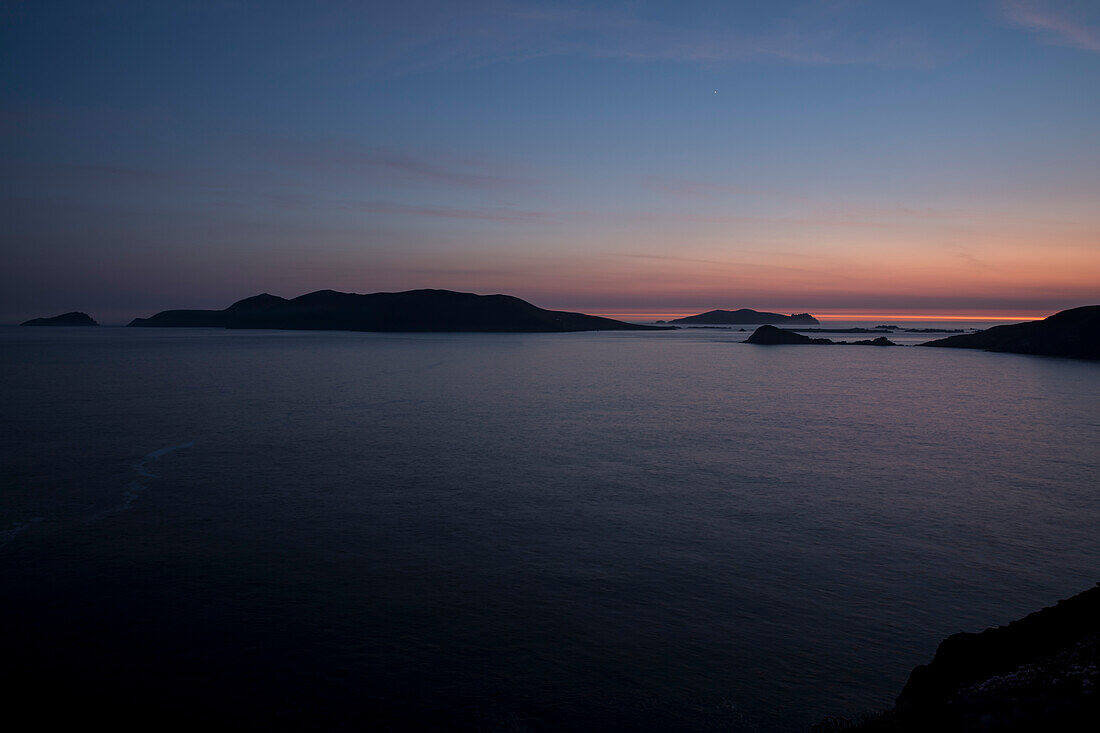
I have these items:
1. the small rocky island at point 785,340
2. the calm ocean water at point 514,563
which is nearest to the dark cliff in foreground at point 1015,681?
the calm ocean water at point 514,563

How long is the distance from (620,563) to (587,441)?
10.6 m

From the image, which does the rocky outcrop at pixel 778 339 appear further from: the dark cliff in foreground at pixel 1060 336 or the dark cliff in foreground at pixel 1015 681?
the dark cliff in foreground at pixel 1015 681

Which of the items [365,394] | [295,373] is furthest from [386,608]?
[295,373]

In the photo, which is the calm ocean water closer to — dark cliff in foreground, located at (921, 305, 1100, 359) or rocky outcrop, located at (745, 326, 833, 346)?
dark cliff in foreground, located at (921, 305, 1100, 359)

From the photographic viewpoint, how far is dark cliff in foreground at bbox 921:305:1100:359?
65.8m

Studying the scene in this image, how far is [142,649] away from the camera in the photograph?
8.32 metres

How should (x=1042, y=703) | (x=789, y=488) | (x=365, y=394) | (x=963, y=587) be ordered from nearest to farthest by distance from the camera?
(x=1042, y=703) < (x=963, y=587) < (x=789, y=488) < (x=365, y=394)

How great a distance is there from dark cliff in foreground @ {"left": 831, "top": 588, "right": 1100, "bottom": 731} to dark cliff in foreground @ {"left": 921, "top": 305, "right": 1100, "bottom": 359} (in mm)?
76065

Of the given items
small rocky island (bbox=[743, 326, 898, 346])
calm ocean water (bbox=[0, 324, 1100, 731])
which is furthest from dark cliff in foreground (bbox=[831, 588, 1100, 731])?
small rocky island (bbox=[743, 326, 898, 346])

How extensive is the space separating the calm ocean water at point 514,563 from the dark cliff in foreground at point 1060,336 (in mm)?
53130

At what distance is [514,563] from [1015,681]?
23.4 feet

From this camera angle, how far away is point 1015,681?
5898 millimetres

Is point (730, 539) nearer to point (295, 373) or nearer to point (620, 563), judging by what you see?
point (620, 563)

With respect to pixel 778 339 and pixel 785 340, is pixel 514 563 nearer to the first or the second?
pixel 778 339
